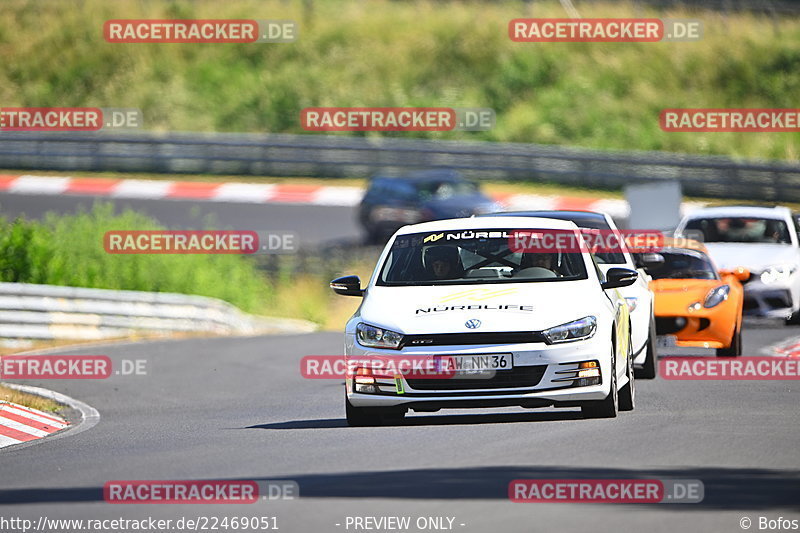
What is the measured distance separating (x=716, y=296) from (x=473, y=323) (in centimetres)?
705

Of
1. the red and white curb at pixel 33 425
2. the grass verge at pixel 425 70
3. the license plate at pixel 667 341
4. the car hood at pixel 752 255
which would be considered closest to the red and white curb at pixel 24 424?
the red and white curb at pixel 33 425

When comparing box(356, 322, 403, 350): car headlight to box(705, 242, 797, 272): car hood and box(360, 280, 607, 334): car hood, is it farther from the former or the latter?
box(705, 242, 797, 272): car hood

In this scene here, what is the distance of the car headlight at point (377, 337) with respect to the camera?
10773mm

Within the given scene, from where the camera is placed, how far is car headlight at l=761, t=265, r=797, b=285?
65.7 ft

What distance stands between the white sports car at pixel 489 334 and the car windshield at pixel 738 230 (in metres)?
9.60

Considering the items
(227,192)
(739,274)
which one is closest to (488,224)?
(739,274)

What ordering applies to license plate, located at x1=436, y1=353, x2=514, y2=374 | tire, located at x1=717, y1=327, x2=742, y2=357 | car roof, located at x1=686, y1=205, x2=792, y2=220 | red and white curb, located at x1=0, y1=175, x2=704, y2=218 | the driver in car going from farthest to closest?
→ red and white curb, located at x1=0, y1=175, x2=704, y2=218 < car roof, located at x1=686, y1=205, x2=792, y2=220 < tire, located at x1=717, y1=327, x2=742, y2=357 < the driver in car < license plate, located at x1=436, y1=353, x2=514, y2=374

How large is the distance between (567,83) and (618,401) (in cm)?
3353

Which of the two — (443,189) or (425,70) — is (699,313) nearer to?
(443,189)

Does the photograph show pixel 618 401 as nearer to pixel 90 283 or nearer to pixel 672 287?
pixel 672 287

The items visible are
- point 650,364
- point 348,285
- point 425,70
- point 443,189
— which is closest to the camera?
point 348,285

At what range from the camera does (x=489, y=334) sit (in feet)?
34.8

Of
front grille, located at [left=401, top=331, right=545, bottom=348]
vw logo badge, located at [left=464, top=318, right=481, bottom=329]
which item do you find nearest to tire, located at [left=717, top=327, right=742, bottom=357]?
front grille, located at [left=401, top=331, right=545, bottom=348]

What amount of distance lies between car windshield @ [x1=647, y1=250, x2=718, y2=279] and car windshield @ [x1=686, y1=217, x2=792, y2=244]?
3014 millimetres
